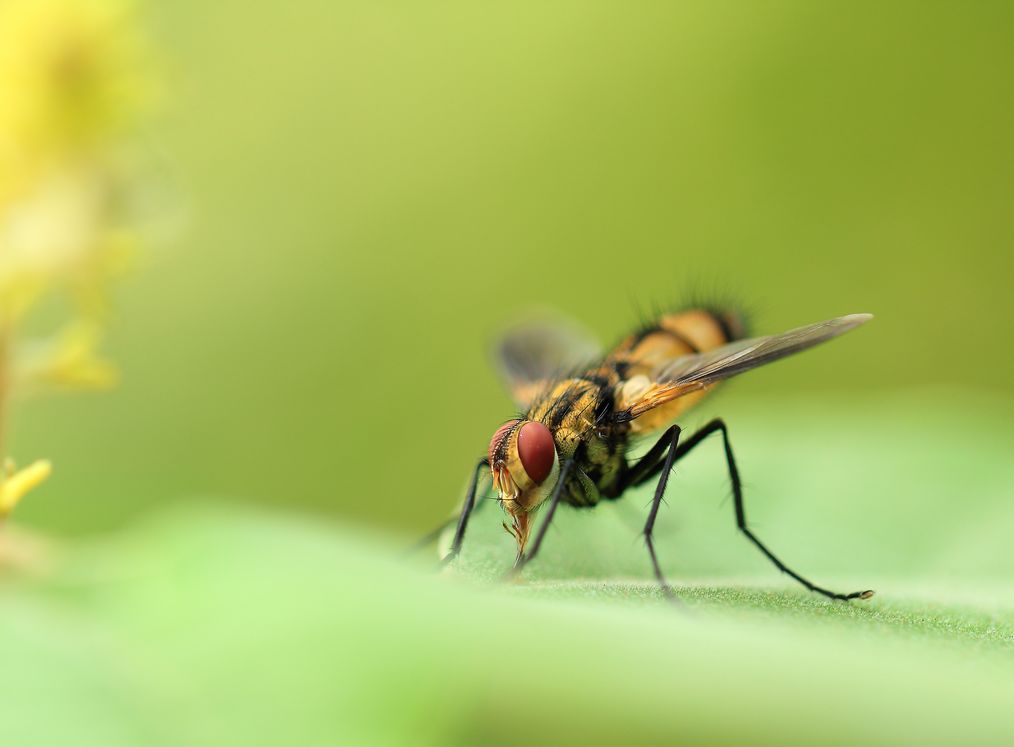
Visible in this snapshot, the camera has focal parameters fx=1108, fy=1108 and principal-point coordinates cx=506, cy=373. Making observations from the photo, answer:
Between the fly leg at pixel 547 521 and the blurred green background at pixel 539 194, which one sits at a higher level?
the blurred green background at pixel 539 194

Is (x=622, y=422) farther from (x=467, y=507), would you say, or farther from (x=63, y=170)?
(x=63, y=170)

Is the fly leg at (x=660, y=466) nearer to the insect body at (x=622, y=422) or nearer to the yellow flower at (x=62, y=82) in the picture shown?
the insect body at (x=622, y=422)

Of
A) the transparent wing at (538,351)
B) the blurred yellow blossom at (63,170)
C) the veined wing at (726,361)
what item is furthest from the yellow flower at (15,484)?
the transparent wing at (538,351)

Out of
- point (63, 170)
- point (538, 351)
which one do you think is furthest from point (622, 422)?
point (63, 170)

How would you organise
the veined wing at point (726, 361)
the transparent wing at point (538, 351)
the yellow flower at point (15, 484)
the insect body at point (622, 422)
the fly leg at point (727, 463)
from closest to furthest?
the yellow flower at point (15, 484)
the veined wing at point (726, 361)
the insect body at point (622, 422)
the fly leg at point (727, 463)
the transparent wing at point (538, 351)

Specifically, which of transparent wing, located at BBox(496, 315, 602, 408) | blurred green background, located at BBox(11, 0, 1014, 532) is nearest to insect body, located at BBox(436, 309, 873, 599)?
transparent wing, located at BBox(496, 315, 602, 408)

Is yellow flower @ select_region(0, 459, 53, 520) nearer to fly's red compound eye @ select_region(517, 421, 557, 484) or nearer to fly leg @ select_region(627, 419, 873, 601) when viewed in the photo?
fly's red compound eye @ select_region(517, 421, 557, 484)

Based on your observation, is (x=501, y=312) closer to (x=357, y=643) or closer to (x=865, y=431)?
(x=865, y=431)
